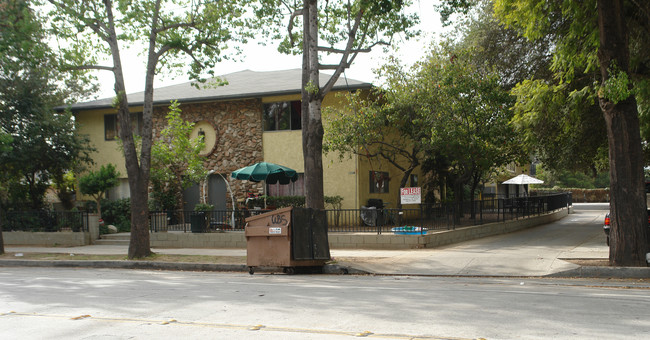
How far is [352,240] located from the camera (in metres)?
16.6

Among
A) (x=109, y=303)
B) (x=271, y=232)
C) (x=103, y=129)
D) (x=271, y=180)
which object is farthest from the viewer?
(x=103, y=129)

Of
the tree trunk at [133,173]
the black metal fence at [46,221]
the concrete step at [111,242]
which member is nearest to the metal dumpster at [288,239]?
the tree trunk at [133,173]

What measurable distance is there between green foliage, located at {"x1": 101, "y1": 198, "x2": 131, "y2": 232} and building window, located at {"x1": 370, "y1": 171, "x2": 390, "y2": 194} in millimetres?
11012

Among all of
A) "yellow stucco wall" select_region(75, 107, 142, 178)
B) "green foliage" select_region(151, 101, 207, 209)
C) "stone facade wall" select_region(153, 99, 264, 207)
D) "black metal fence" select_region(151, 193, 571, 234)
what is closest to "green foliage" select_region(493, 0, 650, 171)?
"black metal fence" select_region(151, 193, 571, 234)

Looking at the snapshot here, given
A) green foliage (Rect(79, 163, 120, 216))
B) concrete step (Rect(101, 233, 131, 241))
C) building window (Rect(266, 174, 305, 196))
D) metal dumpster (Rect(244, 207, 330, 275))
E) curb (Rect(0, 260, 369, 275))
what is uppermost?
green foliage (Rect(79, 163, 120, 216))

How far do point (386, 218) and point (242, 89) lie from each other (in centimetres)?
1060

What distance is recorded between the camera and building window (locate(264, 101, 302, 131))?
23391 mm

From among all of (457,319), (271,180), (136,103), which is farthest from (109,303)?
(136,103)

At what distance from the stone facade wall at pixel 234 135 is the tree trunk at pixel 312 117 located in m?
10.1

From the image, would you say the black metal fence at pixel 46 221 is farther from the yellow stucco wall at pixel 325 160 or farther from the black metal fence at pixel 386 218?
the yellow stucco wall at pixel 325 160

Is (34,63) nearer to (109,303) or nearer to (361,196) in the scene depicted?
(109,303)

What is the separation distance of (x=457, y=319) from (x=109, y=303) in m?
5.27

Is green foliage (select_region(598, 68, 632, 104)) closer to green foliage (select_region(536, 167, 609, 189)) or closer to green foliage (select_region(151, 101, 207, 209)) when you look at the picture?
green foliage (select_region(151, 101, 207, 209))

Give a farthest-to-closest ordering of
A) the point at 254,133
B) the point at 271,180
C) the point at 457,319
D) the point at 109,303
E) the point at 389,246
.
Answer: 1. the point at 254,133
2. the point at 271,180
3. the point at 389,246
4. the point at 109,303
5. the point at 457,319
